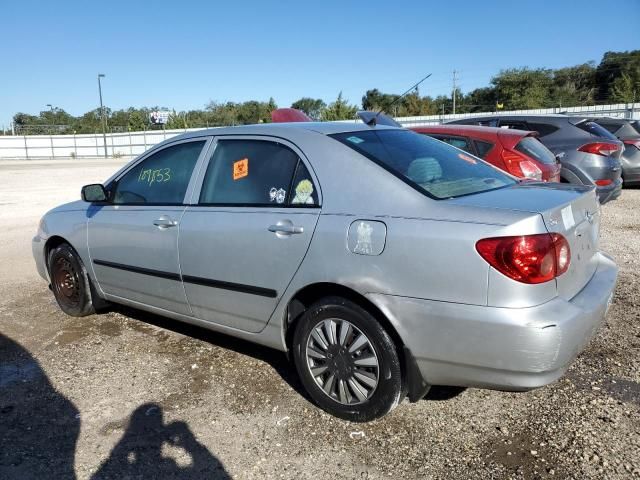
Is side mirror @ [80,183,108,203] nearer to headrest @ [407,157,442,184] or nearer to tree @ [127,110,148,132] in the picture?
headrest @ [407,157,442,184]

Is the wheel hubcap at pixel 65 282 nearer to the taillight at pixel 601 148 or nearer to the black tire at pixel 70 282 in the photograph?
the black tire at pixel 70 282

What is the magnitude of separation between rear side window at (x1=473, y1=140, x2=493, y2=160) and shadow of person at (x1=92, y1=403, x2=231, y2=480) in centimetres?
473

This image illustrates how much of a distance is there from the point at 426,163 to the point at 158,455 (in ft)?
7.04

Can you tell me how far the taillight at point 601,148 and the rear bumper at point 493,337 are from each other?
657cm

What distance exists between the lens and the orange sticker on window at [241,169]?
3406mm

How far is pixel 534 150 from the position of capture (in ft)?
20.7

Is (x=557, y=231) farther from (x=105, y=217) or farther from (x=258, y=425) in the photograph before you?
(x=105, y=217)

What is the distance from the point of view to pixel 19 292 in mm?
5656

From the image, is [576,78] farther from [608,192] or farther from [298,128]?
[298,128]

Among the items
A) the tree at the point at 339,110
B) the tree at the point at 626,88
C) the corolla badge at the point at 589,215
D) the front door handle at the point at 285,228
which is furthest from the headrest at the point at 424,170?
the tree at the point at 626,88

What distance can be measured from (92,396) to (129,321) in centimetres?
142

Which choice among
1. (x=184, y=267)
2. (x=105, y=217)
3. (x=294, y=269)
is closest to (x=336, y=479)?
(x=294, y=269)

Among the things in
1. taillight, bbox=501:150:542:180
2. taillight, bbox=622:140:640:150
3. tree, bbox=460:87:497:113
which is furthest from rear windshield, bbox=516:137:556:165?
tree, bbox=460:87:497:113

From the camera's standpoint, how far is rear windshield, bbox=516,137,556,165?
618 centimetres
